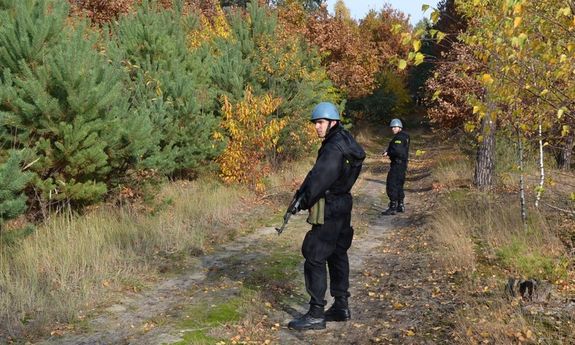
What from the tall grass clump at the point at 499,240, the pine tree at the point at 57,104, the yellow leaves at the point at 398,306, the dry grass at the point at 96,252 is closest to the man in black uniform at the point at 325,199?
Answer: the yellow leaves at the point at 398,306

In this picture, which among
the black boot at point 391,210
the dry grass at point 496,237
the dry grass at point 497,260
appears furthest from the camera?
the black boot at point 391,210

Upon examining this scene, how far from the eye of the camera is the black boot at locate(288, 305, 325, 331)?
445 centimetres

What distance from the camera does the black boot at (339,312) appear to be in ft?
15.5

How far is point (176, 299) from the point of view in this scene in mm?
5328

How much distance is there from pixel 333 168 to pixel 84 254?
12.2ft

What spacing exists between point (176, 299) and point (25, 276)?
1.87 m

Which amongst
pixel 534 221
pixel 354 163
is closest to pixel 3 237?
pixel 354 163

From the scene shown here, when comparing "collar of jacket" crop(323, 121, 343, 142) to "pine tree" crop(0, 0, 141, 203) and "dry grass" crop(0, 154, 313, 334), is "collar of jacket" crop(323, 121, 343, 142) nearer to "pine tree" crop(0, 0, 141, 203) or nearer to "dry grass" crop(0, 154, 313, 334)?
"dry grass" crop(0, 154, 313, 334)

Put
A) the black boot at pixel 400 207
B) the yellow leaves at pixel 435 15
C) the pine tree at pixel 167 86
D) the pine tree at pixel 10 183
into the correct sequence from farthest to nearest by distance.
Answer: the black boot at pixel 400 207, the pine tree at pixel 167 86, the pine tree at pixel 10 183, the yellow leaves at pixel 435 15

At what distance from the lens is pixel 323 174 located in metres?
4.30

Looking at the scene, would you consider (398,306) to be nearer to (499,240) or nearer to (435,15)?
(499,240)

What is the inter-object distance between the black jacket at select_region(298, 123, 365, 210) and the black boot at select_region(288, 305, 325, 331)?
1.00 meters

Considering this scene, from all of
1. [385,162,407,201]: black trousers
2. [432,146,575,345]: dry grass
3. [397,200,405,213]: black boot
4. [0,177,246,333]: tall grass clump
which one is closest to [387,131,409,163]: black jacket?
[385,162,407,201]: black trousers

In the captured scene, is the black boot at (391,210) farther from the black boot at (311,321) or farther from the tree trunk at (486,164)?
the black boot at (311,321)
